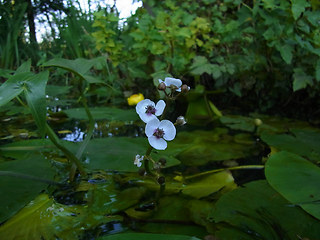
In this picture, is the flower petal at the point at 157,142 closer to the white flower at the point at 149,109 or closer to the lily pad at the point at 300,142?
the white flower at the point at 149,109

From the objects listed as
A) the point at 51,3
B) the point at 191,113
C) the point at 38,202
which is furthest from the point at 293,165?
the point at 51,3

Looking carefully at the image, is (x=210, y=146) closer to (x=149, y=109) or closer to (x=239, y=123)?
(x=239, y=123)

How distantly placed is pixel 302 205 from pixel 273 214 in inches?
2.3

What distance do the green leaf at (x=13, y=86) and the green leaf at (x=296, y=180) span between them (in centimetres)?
53

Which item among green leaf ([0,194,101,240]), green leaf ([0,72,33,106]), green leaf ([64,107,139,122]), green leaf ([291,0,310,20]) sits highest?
green leaf ([291,0,310,20])

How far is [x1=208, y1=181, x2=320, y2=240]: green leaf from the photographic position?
1.62 ft

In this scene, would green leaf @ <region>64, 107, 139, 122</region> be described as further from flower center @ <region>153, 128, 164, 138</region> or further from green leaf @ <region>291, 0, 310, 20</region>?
green leaf @ <region>291, 0, 310, 20</region>

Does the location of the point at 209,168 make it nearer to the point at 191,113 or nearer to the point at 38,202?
the point at 38,202

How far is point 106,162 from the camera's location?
→ 2.42 ft

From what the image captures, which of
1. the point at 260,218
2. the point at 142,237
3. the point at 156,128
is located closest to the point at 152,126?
the point at 156,128

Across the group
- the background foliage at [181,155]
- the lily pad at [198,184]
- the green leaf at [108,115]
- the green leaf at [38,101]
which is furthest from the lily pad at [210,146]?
the green leaf at [38,101]

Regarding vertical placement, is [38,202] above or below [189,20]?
below

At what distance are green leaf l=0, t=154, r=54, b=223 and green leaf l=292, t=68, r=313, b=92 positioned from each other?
1103mm

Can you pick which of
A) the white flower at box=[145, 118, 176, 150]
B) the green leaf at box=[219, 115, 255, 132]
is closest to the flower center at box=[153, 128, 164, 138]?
the white flower at box=[145, 118, 176, 150]
